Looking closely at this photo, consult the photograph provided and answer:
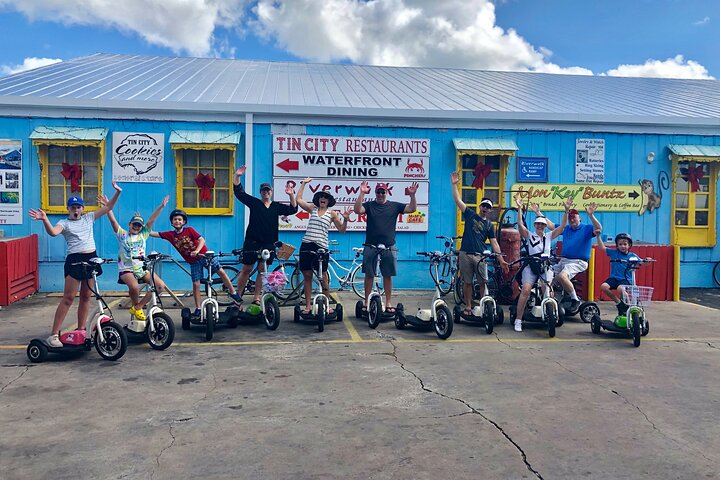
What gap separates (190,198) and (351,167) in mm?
3295

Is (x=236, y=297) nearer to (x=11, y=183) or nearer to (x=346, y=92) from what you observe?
(x=11, y=183)

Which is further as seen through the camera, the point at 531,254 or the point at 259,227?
the point at 259,227

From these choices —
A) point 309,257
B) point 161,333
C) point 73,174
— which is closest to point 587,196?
point 309,257

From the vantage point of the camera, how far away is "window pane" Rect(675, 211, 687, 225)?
13.4 m

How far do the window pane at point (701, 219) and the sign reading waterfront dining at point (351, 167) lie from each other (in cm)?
621

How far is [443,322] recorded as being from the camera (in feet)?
26.3

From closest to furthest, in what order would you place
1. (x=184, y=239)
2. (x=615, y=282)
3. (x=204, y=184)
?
(x=184, y=239) → (x=615, y=282) → (x=204, y=184)

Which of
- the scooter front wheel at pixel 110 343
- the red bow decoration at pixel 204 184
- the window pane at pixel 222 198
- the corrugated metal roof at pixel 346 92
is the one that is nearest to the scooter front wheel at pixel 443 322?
the scooter front wheel at pixel 110 343

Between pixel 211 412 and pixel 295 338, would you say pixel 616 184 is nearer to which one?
pixel 295 338

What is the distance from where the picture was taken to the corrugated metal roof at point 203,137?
1167 centimetres

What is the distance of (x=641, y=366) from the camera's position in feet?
22.3

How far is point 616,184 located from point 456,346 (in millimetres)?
7298

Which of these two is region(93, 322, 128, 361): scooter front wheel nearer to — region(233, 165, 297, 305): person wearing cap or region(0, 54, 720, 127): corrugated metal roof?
region(233, 165, 297, 305): person wearing cap

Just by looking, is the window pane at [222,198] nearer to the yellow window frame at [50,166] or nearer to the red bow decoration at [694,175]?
the yellow window frame at [50,166]
